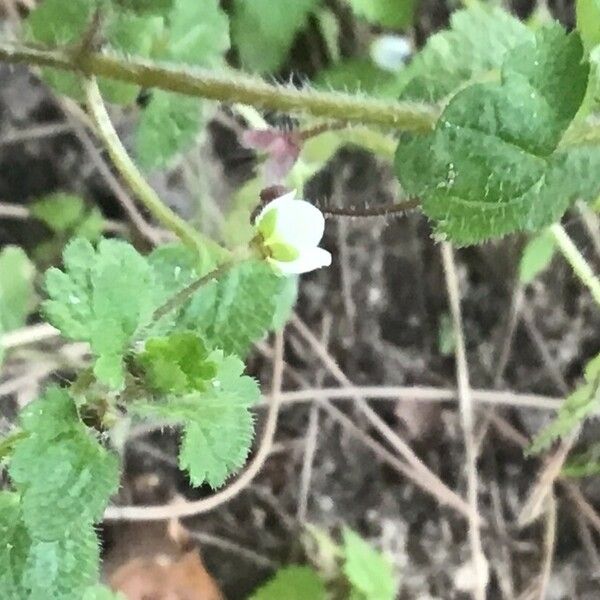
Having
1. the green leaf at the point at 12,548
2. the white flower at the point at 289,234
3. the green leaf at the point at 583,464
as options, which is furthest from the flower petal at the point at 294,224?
the green leaf at the point at 583,464

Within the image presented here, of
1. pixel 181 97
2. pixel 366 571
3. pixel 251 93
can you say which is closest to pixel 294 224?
pixel 251 93

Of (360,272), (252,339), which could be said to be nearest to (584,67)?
(252,339)

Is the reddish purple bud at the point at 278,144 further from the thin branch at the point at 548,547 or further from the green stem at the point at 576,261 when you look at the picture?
the thin branch at the point at 548,547

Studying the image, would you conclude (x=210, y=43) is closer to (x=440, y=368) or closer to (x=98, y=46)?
(x=98, y=46)

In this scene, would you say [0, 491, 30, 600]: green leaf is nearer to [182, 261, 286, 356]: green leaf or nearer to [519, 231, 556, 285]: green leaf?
[182, 261, 286, 356]: green leaf

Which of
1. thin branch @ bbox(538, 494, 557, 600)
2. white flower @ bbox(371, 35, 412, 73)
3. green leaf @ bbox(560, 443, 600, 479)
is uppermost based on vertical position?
white flower @ bbox(371, 35, 412, 73)

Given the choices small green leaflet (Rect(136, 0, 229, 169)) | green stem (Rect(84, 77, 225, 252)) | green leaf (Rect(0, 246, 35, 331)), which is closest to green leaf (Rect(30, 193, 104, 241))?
green leaf (Rect(0, 246, 35, 331))

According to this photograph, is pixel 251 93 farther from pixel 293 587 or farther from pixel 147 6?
pixel 293 587

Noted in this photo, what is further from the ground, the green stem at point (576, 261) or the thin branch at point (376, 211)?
the thin branch at point (376, 211)
